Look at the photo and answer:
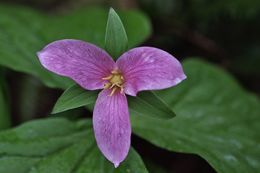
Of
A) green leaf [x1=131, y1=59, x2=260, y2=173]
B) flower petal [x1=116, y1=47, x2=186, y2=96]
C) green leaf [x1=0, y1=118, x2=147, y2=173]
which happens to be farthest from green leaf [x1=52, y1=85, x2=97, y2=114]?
green leaf [x1=131, y1=59, x2=260, y2=173]

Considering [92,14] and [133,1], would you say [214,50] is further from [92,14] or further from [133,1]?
[92,14]

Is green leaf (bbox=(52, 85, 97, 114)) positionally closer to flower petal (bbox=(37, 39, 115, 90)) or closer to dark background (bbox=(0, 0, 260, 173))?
flower petal (bbox=(37, 39, 115, 90))

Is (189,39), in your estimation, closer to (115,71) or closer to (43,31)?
(43,31)

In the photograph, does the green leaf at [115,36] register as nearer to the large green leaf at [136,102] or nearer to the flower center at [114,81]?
the flower center at [114,81]

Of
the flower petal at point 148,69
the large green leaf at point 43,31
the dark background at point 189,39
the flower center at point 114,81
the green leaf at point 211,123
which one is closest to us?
the flower petal at point 148,69

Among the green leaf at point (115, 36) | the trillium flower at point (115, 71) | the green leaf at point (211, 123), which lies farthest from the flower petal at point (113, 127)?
the green leaf at point (211, 123)
